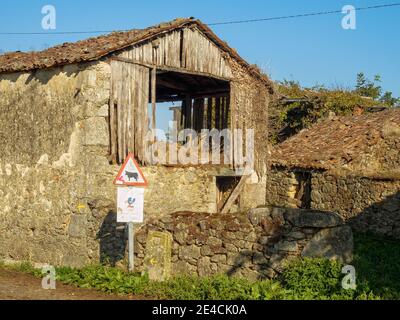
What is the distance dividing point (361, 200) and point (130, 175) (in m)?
8.64

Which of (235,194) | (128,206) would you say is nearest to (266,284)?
(128,206)

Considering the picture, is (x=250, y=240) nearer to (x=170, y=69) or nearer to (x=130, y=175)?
(x=130, y=175)

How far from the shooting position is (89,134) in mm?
10336

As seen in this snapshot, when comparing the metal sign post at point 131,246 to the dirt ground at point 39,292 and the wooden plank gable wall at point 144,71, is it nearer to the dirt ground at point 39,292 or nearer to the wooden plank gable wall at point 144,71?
the dirt ground at point 39,292

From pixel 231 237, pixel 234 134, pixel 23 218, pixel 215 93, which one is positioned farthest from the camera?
pixel 215 93

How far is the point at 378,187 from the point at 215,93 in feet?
17.0

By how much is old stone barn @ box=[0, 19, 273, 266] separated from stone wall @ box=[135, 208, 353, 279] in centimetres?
129

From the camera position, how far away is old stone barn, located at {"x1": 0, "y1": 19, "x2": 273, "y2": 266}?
10.4 m

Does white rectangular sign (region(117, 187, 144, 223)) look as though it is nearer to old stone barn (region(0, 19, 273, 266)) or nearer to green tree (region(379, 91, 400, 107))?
old stone barn (region(0, 19, 273, 266))

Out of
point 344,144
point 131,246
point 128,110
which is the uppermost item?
point 128,110

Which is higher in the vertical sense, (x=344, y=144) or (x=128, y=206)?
(x=344, y=144)
